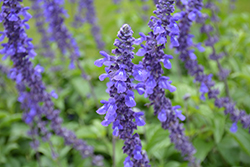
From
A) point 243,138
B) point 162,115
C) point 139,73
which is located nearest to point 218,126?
point 243,138

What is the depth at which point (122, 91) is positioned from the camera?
176cm

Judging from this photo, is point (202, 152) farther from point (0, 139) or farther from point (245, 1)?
point (245, 1)

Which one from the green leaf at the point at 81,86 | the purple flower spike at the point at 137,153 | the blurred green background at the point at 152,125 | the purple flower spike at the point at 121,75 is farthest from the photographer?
the green leaf at the point at 81,86

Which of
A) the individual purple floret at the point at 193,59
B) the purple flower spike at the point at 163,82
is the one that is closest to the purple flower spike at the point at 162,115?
the purple flower spike at the point at 163,82

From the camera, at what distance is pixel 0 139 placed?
5.01 m

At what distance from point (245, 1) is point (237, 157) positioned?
9833 mm

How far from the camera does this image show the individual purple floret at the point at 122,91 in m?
1.78

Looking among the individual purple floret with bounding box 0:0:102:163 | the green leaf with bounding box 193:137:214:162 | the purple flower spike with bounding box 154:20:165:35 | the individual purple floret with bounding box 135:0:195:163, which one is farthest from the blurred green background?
the purple flower spike with bounding box 154:20:165:35

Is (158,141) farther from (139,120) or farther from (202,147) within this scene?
(139,120)

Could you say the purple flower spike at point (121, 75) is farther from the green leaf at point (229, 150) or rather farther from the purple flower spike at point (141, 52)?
the green leaf at point (229, 150)

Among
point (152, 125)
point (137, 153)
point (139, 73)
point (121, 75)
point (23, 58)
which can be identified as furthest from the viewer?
point (152, 125)

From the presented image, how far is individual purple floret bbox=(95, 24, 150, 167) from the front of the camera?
178 centimetres

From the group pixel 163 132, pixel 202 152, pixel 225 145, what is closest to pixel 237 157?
pixel 225 145

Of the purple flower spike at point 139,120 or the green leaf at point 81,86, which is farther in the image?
the green leaf at point 81,86
